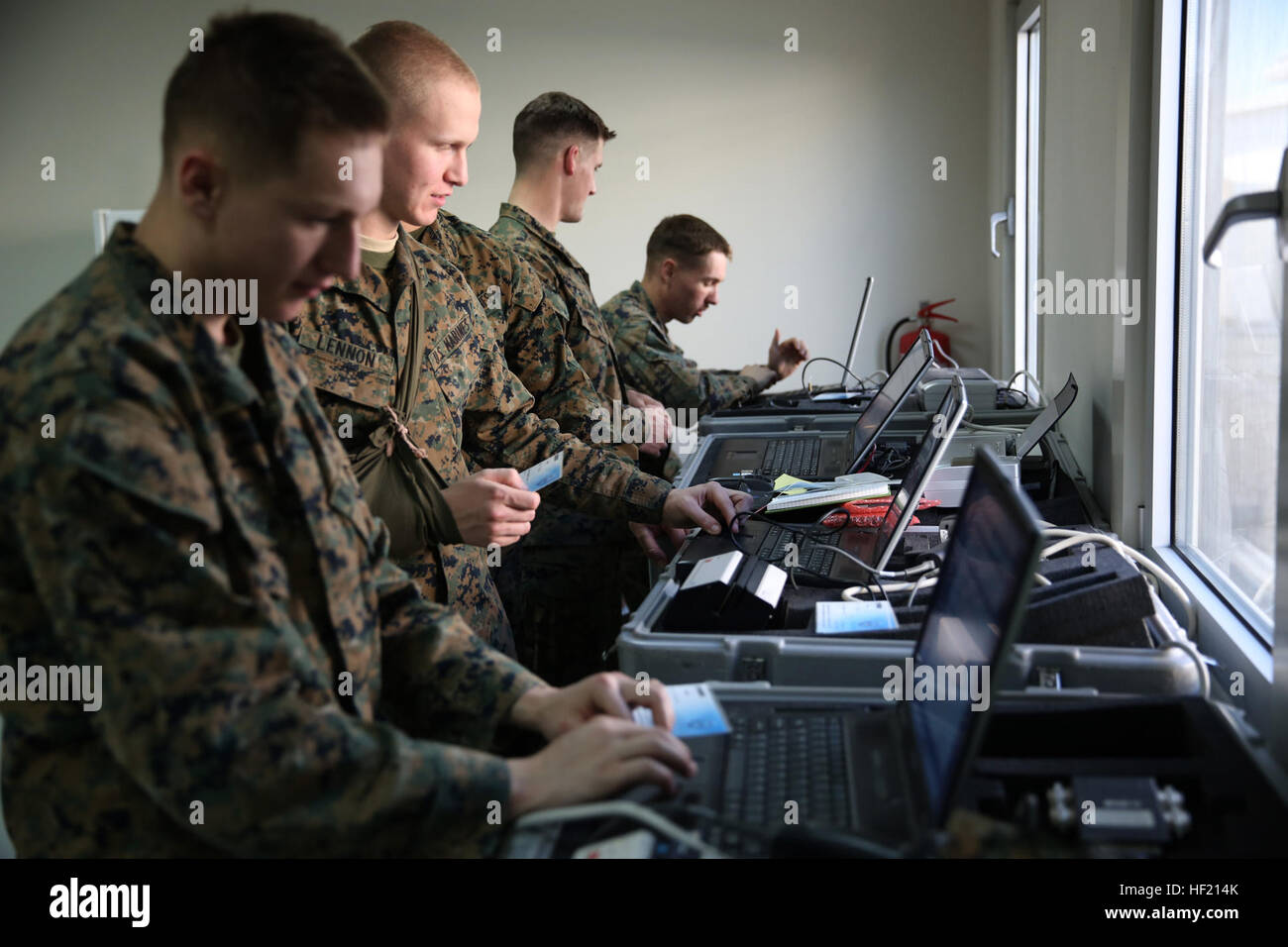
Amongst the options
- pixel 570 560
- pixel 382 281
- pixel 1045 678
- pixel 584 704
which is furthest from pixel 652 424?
pixel 584 704

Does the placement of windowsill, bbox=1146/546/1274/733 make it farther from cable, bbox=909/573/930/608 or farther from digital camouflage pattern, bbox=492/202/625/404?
digital camouflage pattern, bbox=492/202/625/404

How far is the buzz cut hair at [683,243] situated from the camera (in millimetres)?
4078

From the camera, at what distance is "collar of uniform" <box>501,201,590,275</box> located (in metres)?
2.83

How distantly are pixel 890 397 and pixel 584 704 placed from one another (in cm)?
163

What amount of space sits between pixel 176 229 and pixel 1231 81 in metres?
1.45

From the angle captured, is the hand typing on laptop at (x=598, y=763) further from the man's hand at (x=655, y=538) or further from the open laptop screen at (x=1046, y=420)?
the man's hand at (x=655, y=538)

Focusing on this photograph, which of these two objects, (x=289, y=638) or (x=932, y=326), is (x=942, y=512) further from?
(x=932, y=326)

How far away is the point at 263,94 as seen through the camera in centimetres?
85

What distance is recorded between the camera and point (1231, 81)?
1.61m

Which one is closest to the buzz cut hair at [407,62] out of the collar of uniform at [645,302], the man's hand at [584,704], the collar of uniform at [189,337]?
the collar of uniform at [189,337]

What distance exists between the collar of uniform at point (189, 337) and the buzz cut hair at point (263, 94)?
78 millimetres

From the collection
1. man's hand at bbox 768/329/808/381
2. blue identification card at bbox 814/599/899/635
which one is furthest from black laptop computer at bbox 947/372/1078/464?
man's hand at bbox 768/329/808/381

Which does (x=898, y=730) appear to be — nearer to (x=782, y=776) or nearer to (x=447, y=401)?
(x=782, y=776)
